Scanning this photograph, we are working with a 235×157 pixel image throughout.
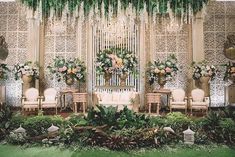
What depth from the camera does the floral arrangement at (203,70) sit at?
1111 centimetres

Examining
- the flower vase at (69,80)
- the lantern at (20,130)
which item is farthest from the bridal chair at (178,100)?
the lantern at (20,130)

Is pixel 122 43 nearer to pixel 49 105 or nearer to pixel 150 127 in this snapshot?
pixel 49 105

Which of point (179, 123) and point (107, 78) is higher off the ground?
point (107, 78)

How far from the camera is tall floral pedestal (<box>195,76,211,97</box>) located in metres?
11.3

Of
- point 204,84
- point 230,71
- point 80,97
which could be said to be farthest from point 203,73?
point 80,97

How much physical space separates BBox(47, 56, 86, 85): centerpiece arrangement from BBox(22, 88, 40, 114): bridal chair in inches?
39.3

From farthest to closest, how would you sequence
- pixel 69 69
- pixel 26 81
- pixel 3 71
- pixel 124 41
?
pixel 124 41 < pixel 3 71 < pixel 26 81 < pixel 69 69

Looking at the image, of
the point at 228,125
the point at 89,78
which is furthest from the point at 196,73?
the point at 228,125

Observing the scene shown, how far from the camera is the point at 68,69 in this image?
11.4 metres

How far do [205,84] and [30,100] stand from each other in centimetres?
538

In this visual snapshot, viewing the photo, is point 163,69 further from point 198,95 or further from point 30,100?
point 30,100

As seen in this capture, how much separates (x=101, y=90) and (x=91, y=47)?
4.95 feet

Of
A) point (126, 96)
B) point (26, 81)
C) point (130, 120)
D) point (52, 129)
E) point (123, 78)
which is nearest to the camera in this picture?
point (52, 129)

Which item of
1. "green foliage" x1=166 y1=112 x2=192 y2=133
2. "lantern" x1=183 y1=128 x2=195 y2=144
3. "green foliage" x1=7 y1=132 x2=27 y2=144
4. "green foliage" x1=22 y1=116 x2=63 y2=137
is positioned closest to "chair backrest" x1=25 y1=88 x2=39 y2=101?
"green foliage" x1=22 y1=116 x2=63 y2=137
